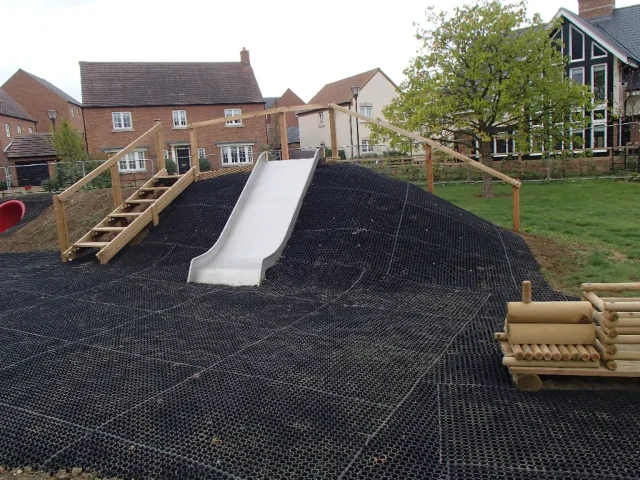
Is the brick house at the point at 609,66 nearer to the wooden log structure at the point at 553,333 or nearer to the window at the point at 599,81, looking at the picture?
the window at the point at 599,81

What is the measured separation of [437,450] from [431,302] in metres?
2.89

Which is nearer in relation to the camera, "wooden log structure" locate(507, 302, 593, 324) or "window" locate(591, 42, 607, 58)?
"wooden log structure" locate(507, 302, 593, 324)

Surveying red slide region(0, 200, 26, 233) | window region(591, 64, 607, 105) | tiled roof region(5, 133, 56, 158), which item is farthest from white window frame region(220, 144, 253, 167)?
red slide region(0, 200, 26, 233)

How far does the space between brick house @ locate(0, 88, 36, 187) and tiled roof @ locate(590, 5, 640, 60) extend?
126 ft

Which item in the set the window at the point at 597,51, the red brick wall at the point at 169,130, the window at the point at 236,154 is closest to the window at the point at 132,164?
the red brick wall at the point at 169,130

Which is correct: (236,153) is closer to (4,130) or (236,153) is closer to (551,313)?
(4,130)

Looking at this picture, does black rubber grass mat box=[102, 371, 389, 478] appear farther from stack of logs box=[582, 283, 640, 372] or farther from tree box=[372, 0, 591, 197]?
tree box=[372, 0, 591, 197]

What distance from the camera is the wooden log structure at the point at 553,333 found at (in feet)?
11.6

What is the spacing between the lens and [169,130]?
3438 centimetres

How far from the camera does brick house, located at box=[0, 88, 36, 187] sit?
3778 cm

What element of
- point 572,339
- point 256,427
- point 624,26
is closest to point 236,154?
point 624,26

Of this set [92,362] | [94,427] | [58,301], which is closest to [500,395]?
[94,427]

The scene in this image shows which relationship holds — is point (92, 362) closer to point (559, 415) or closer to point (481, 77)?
point (559, 415)

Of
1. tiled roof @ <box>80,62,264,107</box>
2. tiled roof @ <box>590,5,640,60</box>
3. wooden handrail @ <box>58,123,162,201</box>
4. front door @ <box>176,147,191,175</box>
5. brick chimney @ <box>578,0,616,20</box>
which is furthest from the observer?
front door @ <box>176,147,191,175</box>
